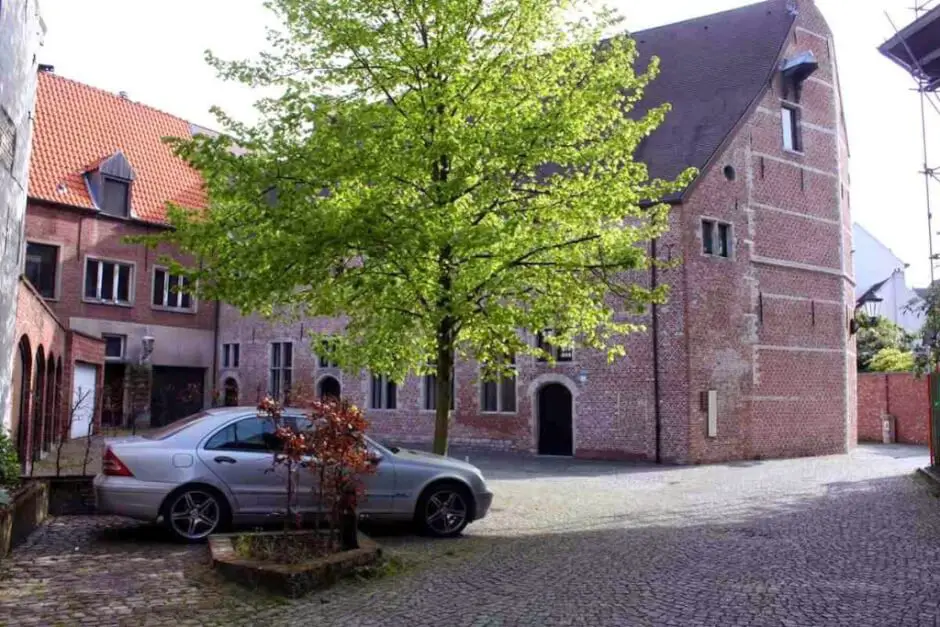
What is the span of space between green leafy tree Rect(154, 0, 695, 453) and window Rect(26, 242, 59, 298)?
21.0 metres

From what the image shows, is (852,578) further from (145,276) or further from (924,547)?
(145,276)

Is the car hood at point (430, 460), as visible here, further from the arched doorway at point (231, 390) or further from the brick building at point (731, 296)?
the arched doorway at point (231, 390)

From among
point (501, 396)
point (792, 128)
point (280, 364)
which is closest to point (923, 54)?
point (792, 128)

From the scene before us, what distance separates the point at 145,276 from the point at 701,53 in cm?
2184

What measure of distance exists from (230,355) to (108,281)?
5.85m

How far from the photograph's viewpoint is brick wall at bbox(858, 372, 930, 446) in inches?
1256

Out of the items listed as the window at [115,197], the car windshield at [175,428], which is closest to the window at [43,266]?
the window at [115,197]

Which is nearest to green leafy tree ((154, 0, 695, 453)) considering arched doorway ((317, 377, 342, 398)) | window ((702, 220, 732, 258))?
window ((702, 220, 732, 258))

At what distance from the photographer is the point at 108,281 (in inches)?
1248

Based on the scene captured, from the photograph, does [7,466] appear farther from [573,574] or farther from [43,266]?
[43,266]

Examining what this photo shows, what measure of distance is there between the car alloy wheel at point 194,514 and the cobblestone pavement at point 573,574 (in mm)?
255

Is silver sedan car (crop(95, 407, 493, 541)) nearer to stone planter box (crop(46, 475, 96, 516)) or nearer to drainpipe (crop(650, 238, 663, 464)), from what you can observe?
stone planter box (crop(46, 475, 96, 516))

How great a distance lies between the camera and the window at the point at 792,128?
82.6 ft

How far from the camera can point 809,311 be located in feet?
82.1
